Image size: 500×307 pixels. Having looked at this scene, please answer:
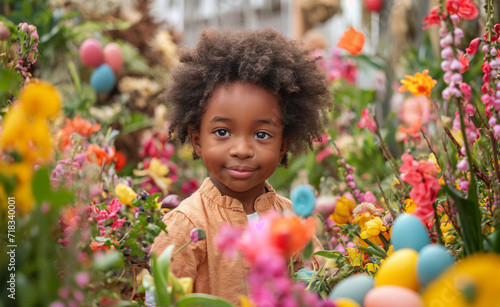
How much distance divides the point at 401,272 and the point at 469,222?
0.18 metres

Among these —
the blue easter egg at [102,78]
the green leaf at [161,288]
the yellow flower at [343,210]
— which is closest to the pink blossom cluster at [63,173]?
the green leaf at [161,288]

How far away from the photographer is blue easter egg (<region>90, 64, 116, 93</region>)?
8.09 feet

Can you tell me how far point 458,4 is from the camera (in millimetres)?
934

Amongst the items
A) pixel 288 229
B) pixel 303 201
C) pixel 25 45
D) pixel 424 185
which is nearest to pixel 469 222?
pixel 424 185

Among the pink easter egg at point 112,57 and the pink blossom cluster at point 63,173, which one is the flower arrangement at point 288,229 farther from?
the pink easter egg at point 112,57

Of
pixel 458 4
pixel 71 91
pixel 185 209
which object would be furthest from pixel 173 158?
pixel 458 4

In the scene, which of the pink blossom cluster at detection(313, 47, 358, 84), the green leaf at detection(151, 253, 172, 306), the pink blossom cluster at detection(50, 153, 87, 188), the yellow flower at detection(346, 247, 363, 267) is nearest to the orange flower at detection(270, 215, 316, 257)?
the green leaf at detection(151, 253, 172, 306)

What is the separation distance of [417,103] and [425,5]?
1.56 m

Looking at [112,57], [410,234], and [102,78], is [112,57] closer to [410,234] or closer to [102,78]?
[102,78]

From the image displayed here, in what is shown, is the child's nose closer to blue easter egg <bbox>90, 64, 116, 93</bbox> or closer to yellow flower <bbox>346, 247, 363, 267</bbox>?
yellow flower <bbox>346, 247, 363, 267</bbox>

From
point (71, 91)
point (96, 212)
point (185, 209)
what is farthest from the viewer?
point (71, 91)

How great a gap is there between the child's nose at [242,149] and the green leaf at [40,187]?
618 mm

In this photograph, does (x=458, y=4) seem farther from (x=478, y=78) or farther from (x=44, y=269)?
(x=478, y=78)

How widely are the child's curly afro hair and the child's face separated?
0.03 meters
